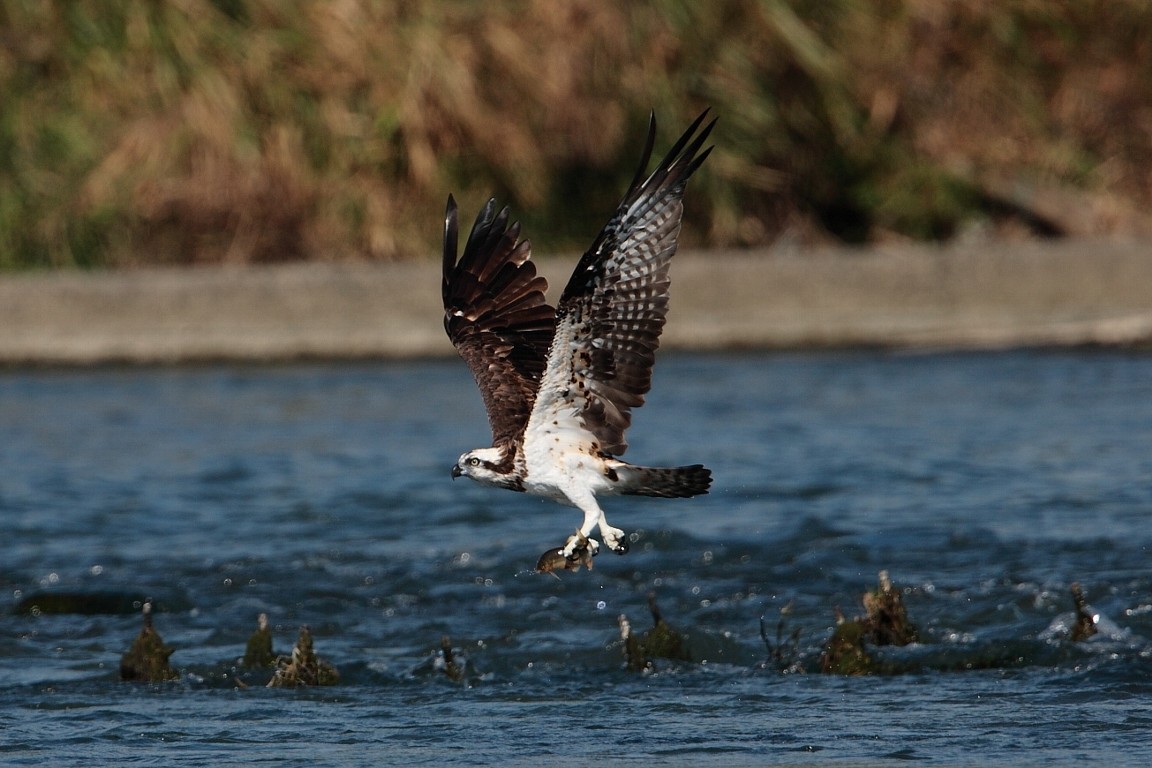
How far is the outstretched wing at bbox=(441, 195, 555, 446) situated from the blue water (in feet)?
3.32

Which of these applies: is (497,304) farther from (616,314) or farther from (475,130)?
(475,130)

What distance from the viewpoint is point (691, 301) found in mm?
12086

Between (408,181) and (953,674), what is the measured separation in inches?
294

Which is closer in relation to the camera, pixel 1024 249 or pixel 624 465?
pixel 624 465

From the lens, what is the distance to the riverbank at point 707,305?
39.0ft

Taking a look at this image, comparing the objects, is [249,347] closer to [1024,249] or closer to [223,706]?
[1024,249]

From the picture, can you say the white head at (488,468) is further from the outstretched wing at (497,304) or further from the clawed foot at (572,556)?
the outstretched wing at (497,304)

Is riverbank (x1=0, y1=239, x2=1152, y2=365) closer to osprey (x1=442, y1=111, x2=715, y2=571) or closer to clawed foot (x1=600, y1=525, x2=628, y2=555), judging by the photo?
osprey (x1=442, y1=111, x2=715, y2=571)

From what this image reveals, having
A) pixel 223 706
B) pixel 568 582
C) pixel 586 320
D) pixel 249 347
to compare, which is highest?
pixel 249 347

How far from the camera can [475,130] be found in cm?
1274

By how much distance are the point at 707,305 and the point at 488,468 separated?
6.40 m

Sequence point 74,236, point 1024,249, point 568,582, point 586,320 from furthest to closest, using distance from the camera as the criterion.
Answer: point 74,236, point 1024,249, point 568,582, point 586,320

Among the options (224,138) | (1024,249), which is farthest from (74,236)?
(1024,249)

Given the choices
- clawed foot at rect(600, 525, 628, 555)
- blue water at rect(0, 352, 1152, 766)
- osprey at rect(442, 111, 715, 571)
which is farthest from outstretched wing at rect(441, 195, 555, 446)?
blue water at rect(0, 352, 1152, 766)
